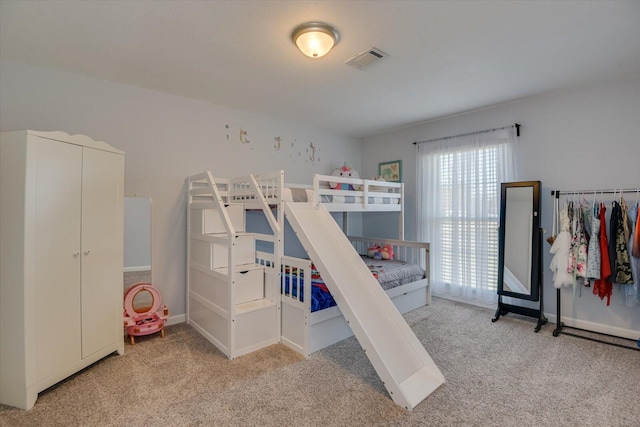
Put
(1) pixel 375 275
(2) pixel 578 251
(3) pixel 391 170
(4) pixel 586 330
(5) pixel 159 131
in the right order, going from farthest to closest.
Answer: (3) pixel 391 170, (1) pixel 375 275, (5) pixel 159 131, (4) pixel 586 330, (2) pixel 578 251

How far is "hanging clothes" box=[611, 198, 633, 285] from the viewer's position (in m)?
2.81

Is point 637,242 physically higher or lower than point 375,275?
higher

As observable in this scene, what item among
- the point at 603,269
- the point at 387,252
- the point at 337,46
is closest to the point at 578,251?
the point at 603,269

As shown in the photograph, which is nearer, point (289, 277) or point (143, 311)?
point (289, 277)

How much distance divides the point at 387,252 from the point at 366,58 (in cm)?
272

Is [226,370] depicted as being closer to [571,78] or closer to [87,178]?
[87,178]

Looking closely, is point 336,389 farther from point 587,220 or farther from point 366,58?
point 587,220

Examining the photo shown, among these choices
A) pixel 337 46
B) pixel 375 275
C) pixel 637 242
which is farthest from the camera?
pixel 375 275

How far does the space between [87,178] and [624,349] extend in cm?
481

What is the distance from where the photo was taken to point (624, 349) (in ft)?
9.07

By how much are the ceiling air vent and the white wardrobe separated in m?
2.19

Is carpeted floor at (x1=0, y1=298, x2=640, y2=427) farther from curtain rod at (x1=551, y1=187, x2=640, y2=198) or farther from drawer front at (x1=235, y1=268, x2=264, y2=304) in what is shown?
curtain rod at (x1=551, y1=187, x2=640, y2=198)

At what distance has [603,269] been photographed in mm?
2885

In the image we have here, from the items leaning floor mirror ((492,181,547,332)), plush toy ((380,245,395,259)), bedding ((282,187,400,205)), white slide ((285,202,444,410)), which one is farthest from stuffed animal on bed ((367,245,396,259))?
white slide ((285,202,444,410))
